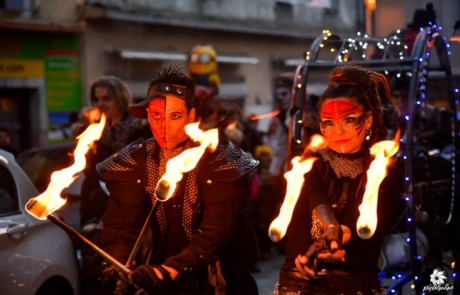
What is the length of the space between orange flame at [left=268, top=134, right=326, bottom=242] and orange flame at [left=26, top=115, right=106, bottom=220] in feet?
2.96

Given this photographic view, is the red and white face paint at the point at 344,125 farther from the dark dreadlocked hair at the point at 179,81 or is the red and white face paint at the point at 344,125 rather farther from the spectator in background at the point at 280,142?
the spectator in background at the point at 280,142

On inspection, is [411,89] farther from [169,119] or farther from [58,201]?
[58,201]

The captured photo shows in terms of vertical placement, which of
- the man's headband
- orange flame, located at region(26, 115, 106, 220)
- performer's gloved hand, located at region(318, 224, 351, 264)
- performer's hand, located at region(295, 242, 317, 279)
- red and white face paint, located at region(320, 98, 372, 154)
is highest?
the man's headband

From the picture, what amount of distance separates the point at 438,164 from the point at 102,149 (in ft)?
10.2

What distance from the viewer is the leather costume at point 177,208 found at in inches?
184

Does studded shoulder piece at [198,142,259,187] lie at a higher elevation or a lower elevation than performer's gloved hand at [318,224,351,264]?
higher

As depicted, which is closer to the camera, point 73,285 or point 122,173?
point 122,173

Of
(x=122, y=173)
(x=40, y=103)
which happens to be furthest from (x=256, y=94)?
(x=122, y=173)

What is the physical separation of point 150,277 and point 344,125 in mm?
1111

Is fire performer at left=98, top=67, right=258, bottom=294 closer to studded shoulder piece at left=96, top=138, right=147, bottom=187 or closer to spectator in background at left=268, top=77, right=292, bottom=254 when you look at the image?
studded shoulder piece at left=96, top=138, right=147, bottom=187

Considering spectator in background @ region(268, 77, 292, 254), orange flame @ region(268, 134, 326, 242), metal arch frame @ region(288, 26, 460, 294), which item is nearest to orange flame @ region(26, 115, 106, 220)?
orange flame @ region(268, 134, 326, 242)

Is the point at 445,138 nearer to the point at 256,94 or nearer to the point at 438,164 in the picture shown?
the point at 438,164

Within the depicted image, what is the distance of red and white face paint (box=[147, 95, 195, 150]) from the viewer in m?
4.80

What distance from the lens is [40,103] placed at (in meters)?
17.4
